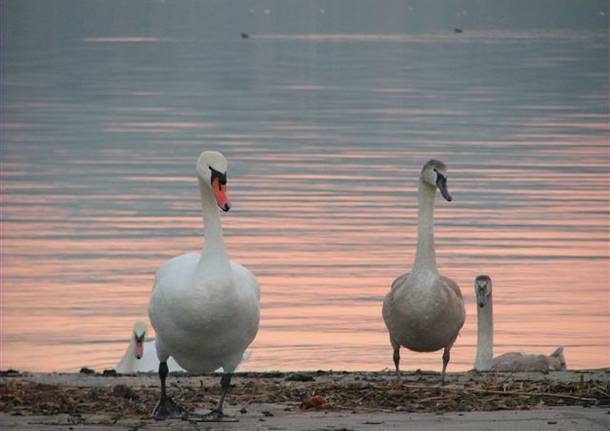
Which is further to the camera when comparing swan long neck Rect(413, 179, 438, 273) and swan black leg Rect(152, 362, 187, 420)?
swan long neck Rect(413, 179, 438, 273)

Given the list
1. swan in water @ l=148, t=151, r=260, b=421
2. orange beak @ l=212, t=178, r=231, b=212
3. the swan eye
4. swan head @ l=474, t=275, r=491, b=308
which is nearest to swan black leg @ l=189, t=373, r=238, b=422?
swan in water @ l=148, t=151, r=260, b=421

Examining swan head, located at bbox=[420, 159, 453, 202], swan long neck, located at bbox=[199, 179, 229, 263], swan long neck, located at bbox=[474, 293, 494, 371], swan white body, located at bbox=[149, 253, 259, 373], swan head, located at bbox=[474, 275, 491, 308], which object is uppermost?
swan head, located at bbox=[420, 159, 453, 202]

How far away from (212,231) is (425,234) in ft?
9.22

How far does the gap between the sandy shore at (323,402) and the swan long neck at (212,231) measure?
86 centimetres

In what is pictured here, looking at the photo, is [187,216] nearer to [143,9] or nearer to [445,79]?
[445,79]

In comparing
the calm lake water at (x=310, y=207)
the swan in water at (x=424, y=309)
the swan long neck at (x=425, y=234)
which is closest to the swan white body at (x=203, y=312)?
the swan in water at (x=424, y=309)

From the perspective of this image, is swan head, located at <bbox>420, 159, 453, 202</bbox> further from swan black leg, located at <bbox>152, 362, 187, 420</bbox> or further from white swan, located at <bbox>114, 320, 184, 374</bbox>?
swan black leg, located at <bbox>152, 362, 187, 420</bbox>

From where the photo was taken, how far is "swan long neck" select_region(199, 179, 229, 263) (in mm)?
9266

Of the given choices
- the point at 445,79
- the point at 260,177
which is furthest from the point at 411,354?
the point at 445,79

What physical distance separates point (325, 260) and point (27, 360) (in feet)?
16.2

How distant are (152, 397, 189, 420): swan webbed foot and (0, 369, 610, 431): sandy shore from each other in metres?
0.07

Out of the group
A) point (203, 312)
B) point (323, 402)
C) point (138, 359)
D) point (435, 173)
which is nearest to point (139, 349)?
point (138, 359)

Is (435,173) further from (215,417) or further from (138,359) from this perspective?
(215,417)

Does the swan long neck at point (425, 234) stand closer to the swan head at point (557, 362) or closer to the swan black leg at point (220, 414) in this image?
the swan head at point (557, 362)
